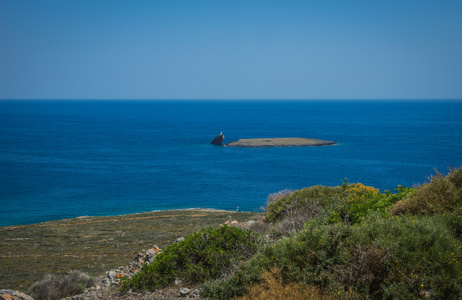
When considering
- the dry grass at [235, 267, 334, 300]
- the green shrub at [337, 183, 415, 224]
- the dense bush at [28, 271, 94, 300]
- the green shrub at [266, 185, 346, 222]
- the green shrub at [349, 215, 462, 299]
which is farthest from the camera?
the green shrub at [266, 185, 346, 222]

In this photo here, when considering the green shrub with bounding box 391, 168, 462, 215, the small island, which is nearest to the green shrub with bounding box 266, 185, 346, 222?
the green shrub with bounding box 391, 168, 462, 215

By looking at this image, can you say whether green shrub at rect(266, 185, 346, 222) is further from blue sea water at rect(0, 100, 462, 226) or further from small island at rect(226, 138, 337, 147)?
small island at rect(226, 138, 337, 147)

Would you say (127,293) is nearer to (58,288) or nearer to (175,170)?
(58,288)

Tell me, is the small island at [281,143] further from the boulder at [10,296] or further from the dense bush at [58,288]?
the boulder at [10,296]

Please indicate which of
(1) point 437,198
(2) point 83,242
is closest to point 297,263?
(1) point 437,198

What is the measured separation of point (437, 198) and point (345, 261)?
16.0 ft

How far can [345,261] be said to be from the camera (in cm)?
802

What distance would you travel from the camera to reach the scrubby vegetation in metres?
7.52

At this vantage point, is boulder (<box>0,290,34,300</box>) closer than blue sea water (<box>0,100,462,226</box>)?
Yes

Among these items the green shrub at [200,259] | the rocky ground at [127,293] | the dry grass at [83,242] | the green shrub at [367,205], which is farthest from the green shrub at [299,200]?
the rocky ground at [127,293]

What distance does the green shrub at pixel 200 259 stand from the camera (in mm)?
9922

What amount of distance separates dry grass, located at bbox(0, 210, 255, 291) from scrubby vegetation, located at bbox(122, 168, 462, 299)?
10.7 ft

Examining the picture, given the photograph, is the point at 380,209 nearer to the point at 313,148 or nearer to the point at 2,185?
the point at 2,185

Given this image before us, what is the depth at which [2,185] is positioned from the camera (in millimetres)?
51281
